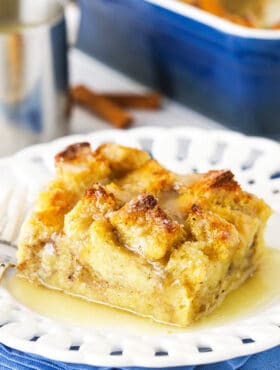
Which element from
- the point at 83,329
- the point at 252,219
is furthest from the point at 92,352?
the point at 252,219

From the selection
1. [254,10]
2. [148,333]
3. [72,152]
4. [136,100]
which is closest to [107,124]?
[136,100]

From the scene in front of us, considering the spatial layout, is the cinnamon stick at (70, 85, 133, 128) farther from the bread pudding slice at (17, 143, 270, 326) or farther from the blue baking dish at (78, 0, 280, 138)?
the bread pudding slice at (17, 143, 270, 326)

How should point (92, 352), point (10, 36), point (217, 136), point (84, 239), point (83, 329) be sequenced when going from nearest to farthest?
point (92, 352)
point (83, 329)
point (84, 239)
point (217, 136)
point (10, 36)

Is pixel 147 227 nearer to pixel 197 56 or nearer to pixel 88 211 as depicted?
pixel 88 211

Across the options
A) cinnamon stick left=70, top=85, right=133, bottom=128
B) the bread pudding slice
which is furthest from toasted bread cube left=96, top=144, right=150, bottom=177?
cinnamon stick left=70, top=85, right=133, bottom=128

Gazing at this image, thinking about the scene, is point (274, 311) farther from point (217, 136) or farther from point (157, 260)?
point (217, 136)

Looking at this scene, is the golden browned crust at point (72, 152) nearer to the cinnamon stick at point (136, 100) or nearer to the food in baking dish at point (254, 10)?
the cinnamon stick at point (136, 100)
